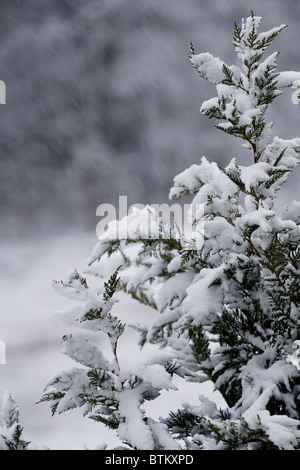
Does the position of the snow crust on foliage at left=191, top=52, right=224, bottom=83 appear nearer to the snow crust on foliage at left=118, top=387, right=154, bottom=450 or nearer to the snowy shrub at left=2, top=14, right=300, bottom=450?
the snowy shrub at left=2, top=14, right=300, bottom=450

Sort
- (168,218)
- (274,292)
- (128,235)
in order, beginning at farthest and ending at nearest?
(168,218), (128,235), (274,292)

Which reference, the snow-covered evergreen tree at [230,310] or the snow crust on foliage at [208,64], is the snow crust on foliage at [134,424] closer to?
the snow-covered evergreen tree at [230,310]

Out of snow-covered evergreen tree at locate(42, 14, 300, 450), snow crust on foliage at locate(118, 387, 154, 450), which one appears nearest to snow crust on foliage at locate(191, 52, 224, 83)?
snow-covered evergreen tree at locate(42, 14, 300, 450)

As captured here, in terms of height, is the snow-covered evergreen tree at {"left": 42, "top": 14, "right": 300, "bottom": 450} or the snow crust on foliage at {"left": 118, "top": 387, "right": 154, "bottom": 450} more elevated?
the snow-covered evergreen tree at {"left": 42, "top": 14, "right": 300, "bottom": 450}

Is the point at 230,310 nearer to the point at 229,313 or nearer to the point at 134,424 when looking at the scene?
the point at 229,313

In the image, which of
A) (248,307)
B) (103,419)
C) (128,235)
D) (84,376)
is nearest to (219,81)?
(128,235)

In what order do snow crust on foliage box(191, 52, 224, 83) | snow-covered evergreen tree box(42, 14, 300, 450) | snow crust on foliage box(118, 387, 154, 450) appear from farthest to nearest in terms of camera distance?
snow crust on foliage box(191, 52, 224, 83) < snow-covered evergreen tree box(42, 14, 300, 450) < snow crust on foliage box(118, 387, 154, 450)

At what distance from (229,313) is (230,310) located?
0.21 meters

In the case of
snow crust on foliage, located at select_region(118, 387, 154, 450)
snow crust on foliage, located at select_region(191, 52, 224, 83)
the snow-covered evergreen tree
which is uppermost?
snow crust on foliage, located at select_region(191, 52, 224, 83)

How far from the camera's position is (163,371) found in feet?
6.43

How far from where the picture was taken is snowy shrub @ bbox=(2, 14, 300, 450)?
1.94 m

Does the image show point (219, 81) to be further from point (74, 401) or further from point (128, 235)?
point (74, 401)

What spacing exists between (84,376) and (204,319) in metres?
0.73

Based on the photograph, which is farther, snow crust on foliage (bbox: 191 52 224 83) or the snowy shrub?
snow crust on foliage (bbox: 191 52 224 83)
